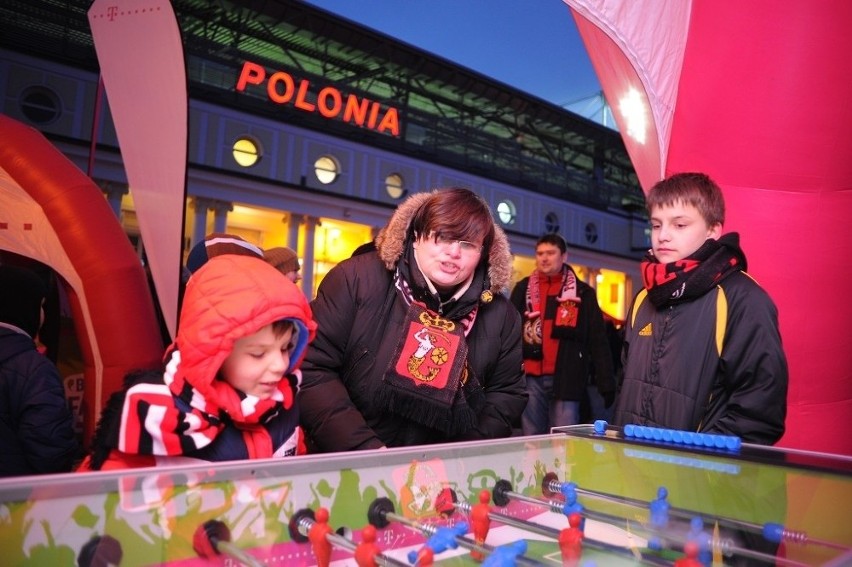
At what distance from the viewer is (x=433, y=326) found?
1783 millimetres

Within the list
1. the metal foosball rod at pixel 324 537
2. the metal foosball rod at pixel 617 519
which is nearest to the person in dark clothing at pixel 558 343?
the metal foosball rod at pixel 617 519

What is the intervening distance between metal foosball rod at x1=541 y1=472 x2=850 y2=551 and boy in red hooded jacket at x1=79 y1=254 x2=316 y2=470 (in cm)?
62

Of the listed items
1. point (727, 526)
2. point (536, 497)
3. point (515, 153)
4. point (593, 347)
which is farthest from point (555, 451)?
point (515, 153)

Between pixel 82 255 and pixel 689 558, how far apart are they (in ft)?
11.3

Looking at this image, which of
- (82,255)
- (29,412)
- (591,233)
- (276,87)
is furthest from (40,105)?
(591,233)

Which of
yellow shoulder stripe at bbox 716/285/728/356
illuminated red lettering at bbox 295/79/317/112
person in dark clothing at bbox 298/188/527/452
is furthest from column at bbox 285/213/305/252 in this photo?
yellow shoulder stripe at bbox 716/285/728/356

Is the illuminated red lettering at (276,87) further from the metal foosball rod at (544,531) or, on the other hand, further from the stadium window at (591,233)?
the metal foosball rod at (544,531)

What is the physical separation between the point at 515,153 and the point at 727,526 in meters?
19.0

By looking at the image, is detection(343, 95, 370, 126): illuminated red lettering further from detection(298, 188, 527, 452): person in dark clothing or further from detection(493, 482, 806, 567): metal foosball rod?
detection(493, 482, 806, 567): metal foosball rod

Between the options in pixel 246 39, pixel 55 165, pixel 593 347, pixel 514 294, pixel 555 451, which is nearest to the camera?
pixel 555 451

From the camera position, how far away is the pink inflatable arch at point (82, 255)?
11.3 feet

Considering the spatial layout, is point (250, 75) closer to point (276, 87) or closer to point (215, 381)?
point (276, 87)

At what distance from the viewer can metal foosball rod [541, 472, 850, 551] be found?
3.46ft

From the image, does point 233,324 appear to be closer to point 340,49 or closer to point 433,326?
point 433,326
